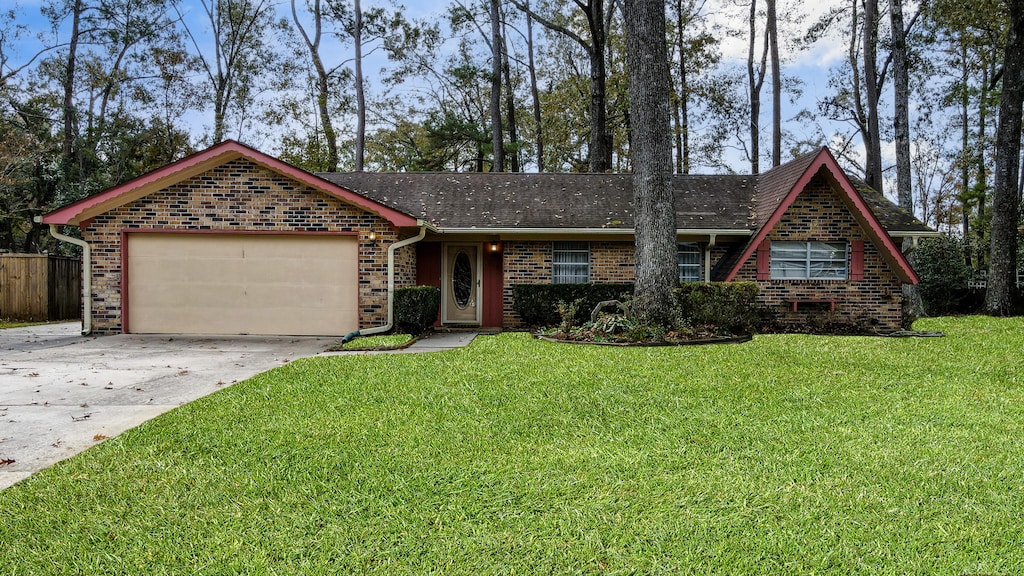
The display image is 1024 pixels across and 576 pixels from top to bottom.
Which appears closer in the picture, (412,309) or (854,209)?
(412,309)

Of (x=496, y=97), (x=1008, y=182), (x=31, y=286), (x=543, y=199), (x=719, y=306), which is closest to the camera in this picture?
(x=719, y=306)

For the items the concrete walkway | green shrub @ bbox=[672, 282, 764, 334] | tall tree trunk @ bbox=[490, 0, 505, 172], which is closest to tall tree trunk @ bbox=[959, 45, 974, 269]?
green shrub @ bbox=[672, 282, 764, 334]

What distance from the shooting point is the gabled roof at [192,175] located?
34.8ft

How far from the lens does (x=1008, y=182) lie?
52.1ft

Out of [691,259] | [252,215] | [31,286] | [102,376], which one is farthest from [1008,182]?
[31,286]

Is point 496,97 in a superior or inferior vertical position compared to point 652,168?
superior

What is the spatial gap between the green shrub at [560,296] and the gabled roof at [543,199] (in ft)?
4.38

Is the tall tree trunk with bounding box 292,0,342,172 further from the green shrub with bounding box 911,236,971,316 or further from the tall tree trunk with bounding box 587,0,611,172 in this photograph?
the green shrub with bounding box 911,236,971,316

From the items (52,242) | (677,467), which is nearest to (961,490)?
(677,467)

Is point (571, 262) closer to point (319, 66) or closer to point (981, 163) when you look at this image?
point (319, 66)

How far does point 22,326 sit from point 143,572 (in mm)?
14667

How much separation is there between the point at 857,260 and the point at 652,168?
5.84 metres

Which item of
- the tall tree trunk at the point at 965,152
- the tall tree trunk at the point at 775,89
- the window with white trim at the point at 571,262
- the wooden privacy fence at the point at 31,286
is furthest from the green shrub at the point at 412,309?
the tall tree trunk at the point at 965,152

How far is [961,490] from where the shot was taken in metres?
3.14
